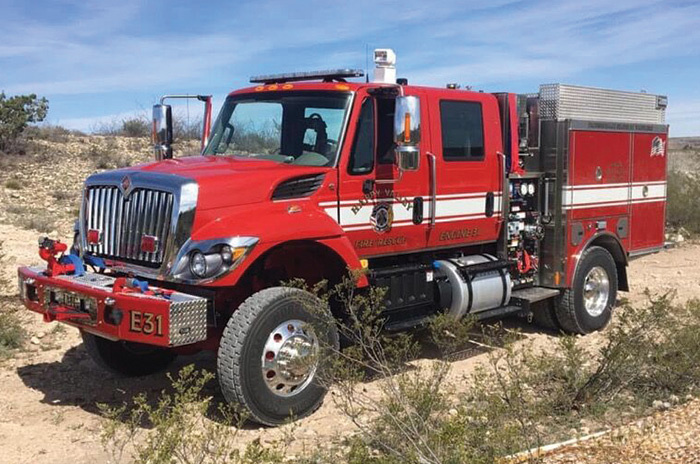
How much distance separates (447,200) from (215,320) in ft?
8.72

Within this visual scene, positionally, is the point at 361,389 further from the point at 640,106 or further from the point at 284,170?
the point at 640,106

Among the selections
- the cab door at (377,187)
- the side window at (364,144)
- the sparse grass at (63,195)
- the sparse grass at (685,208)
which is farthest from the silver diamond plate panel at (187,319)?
the sparse grass at (685,208)

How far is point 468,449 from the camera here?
4137 mm

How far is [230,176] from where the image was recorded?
595cm

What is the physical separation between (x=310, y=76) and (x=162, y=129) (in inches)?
64.6

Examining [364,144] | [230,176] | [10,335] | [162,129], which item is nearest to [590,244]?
[364,144]

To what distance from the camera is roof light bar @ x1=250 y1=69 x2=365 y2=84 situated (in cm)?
690

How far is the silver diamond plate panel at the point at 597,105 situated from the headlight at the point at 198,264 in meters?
4.66

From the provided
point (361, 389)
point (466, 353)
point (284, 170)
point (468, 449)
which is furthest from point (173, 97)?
point (468, 449)

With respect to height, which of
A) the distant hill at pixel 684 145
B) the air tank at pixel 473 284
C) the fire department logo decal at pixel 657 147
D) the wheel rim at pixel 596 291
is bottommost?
the wheel rim at pixel 596 291

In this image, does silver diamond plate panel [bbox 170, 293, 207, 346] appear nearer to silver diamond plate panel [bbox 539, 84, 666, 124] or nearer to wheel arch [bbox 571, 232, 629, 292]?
silver diamond plate panel [bbox 539, 84, 666, 124]

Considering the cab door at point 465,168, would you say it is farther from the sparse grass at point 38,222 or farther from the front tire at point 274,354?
the sparse grass at point 38,222

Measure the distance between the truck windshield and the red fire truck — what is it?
2 centimetres

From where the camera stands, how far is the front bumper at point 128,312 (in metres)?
5.25
